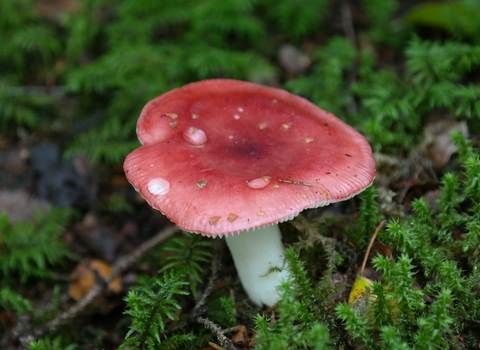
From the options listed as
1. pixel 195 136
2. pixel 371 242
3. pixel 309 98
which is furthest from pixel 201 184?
pixel 309 98

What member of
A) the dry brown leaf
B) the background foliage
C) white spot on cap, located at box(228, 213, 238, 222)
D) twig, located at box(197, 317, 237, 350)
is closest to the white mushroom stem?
the background foliage

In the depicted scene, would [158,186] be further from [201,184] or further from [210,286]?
[210,286]

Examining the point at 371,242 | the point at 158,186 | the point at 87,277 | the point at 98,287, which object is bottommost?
the point at 87,277

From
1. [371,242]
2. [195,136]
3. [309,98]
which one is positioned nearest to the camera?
[195,136]

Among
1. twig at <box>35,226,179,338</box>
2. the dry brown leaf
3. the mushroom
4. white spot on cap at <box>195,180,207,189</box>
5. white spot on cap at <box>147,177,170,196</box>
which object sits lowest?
the dry brown leaf

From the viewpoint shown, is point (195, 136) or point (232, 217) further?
point (195, 136)

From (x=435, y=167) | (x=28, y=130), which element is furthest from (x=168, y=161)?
(x=28, y=130)

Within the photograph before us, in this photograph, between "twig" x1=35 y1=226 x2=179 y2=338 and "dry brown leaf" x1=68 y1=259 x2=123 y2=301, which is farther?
"dry brown leaf" x1=68 y1=259 x2=123 y2=301

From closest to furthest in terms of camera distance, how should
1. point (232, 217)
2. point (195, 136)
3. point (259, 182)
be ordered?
point (232, 217), point (259, 182), point (195, 136)

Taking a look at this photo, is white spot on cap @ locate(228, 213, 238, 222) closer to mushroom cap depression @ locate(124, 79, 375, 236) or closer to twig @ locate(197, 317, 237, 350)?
mushroom cap depression @ locate(124, 79, 375, 236)
